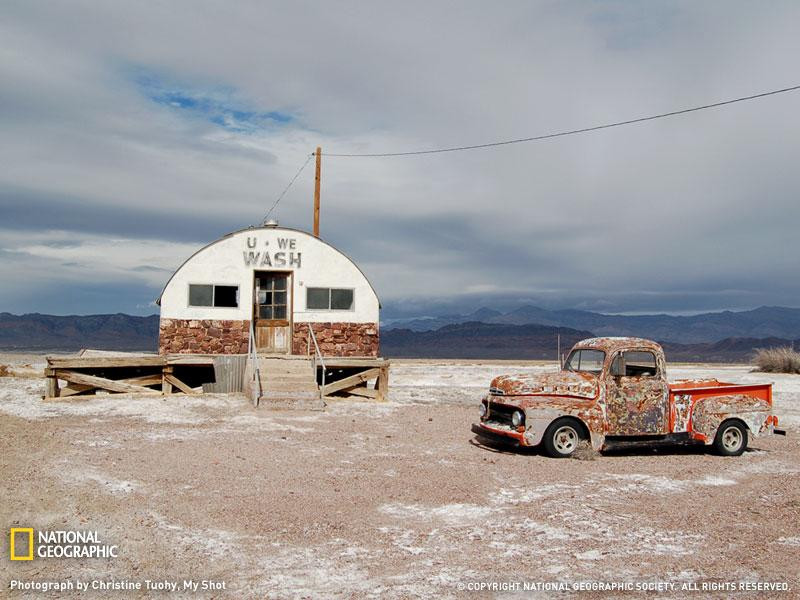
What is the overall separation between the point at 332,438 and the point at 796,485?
8.01m

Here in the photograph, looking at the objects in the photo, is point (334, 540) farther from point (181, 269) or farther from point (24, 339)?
point (24, 339)

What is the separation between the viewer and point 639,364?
1266cm

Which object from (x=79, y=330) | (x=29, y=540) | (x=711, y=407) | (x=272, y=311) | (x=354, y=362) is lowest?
(x=29, y=540)

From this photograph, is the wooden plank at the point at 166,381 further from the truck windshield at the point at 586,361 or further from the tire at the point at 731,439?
the tire at the point at 731,439

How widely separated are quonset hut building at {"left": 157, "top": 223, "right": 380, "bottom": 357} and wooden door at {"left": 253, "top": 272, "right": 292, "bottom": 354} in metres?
0.03

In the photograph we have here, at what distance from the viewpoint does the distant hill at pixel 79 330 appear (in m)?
115

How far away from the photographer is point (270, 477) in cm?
1009

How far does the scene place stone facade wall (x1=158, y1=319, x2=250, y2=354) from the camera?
853 inches

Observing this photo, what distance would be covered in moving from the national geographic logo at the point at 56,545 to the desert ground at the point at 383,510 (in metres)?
0.15

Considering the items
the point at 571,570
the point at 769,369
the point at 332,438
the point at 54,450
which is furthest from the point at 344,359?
the point at 769,369

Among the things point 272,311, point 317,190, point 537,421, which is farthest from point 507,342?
point 537,421

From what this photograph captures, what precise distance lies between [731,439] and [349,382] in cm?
1115

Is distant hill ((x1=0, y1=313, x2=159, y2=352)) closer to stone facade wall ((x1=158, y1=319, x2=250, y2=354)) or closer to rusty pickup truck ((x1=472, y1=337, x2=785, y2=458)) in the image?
stone facade wall ((x1=158, y1=319, x2=250, y2=354))

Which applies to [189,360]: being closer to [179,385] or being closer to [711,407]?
[179,385]
